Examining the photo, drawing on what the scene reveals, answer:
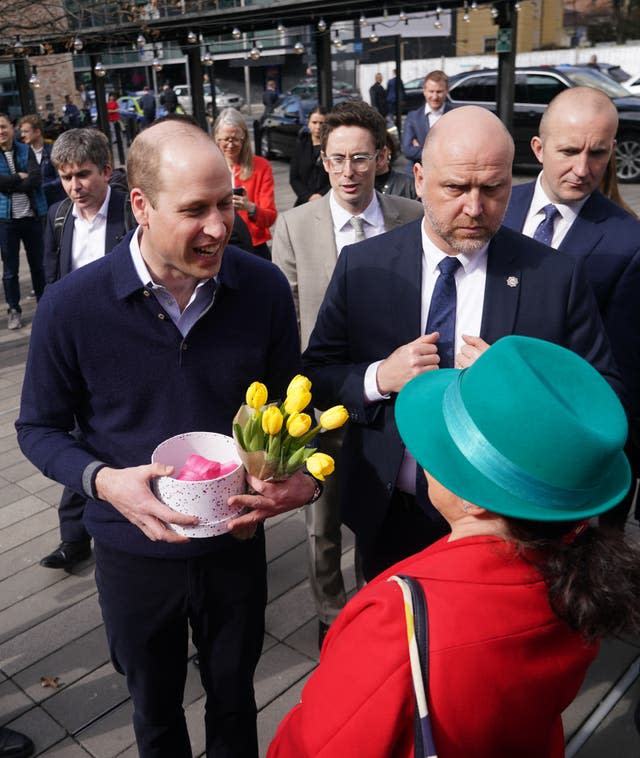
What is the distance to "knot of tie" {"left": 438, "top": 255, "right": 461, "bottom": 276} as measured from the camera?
2.31 m

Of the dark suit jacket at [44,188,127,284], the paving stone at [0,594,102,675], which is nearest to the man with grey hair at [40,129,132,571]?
the dark suit jacket at [44,188,127,284]

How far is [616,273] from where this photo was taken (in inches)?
114

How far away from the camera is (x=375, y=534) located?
8.11ft

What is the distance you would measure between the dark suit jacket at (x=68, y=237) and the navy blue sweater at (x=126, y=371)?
2428 millimetres

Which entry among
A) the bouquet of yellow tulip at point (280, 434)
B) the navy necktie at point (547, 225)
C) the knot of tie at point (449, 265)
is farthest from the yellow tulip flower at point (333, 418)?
the navy necktie at point (547, 225)

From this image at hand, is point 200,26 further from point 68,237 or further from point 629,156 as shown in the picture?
point 629,156

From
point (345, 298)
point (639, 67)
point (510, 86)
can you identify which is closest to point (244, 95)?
point (639, 67)

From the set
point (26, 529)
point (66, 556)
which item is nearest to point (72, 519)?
point (66, 556)

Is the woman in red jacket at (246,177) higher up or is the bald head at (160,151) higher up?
the bald head at (160,151)

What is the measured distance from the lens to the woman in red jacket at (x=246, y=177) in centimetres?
523

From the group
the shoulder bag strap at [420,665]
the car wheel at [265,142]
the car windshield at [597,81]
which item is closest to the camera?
the shoulder bag strap at [420,665]

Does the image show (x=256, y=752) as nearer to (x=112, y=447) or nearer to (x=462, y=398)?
(x=112, y=447)

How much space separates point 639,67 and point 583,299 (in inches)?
1172

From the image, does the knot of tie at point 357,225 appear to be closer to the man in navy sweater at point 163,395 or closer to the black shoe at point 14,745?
the man in navy sweater at point 163,395
